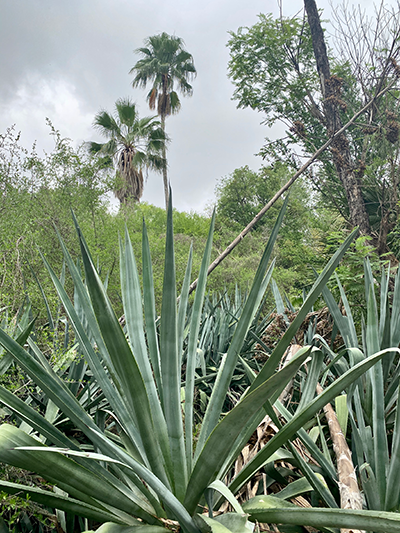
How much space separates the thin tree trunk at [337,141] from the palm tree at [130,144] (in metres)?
9.17

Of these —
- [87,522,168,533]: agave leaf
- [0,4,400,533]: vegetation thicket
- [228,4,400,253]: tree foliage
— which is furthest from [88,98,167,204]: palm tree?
[87,522,168,533]: agave leaf

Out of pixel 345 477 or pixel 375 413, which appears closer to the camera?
pixel 345 477

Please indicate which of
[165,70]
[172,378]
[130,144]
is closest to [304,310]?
[172,378]

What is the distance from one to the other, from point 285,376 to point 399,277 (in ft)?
4.04

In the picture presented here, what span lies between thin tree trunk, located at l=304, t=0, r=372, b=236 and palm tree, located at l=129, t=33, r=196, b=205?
11.6m

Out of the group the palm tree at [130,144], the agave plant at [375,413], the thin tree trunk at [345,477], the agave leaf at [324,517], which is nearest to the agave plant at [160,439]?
the agave leaf at [324,517]

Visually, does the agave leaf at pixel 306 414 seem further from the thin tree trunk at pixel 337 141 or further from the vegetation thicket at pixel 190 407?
the thin tree trunk at pixel 337 141

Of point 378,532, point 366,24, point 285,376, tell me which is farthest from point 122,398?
point 366,24

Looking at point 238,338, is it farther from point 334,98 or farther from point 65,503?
point 334,98

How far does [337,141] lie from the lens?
20.0ft

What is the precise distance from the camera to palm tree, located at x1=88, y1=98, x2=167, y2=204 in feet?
46.5

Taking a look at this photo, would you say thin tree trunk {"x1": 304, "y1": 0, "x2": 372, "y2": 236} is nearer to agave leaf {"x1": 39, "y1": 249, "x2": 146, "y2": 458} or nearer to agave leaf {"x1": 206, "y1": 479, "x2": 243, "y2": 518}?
agave leaf {"x1": 39, "y1": 249, "x2": 146, "y2": 458}

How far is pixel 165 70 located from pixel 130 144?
5194mm

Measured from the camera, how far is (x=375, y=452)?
0.96 meters
